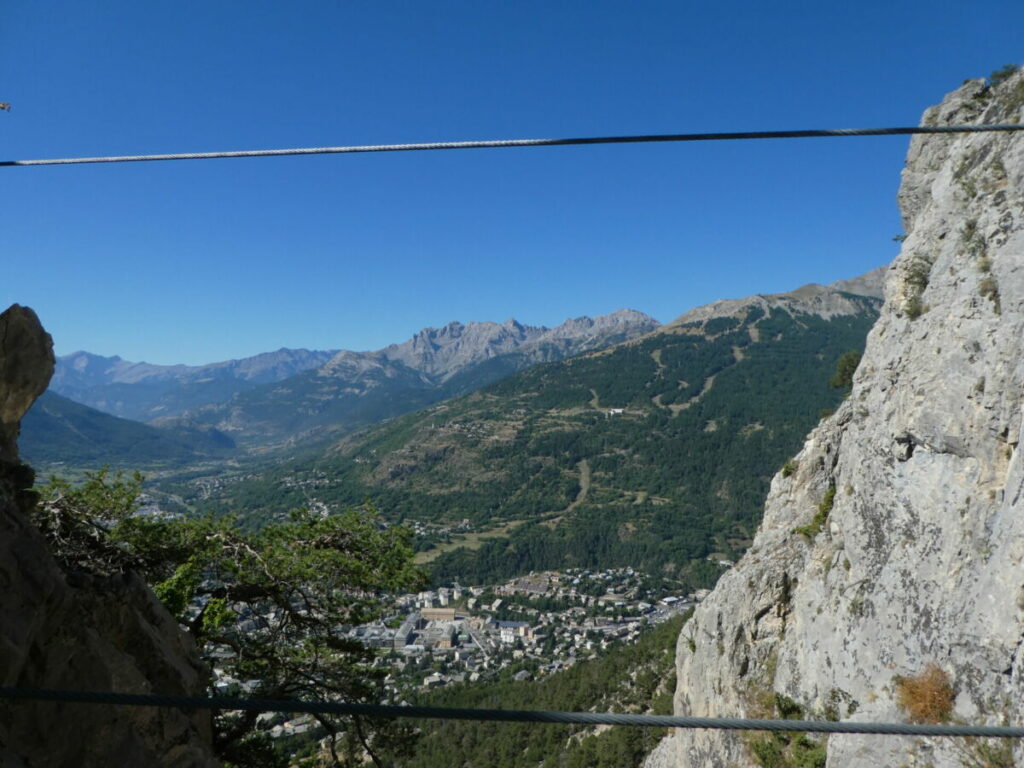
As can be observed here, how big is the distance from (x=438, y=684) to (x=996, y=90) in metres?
82.4

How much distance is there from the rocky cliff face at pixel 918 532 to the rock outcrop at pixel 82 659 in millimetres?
15971

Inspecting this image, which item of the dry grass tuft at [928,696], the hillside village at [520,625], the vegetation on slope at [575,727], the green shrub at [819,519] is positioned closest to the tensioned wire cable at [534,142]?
the dry grass tuft at [928,696]

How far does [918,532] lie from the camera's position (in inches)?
675

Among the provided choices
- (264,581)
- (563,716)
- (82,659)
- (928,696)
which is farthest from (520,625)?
(563,716)

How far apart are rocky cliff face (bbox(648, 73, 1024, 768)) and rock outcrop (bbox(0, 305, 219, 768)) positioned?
16.0 m

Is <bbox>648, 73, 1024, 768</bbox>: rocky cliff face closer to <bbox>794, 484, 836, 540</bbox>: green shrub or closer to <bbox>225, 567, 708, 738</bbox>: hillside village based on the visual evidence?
<bbox>794, 484, 836, 540</bbox>: green shrub

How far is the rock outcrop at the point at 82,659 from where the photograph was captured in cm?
619

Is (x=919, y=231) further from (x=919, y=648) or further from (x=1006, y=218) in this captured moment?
(x=919, y=648)

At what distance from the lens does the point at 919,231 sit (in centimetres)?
2356

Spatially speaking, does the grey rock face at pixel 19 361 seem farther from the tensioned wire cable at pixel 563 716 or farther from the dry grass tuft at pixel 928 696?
the dry grass tuft at pixel 928 696

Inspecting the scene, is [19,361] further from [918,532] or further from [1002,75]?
[1002,75]

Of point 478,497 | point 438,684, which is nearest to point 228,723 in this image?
point 438,684

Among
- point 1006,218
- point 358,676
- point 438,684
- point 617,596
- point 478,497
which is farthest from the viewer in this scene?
point 478,497

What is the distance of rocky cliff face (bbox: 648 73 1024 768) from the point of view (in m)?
14.1
